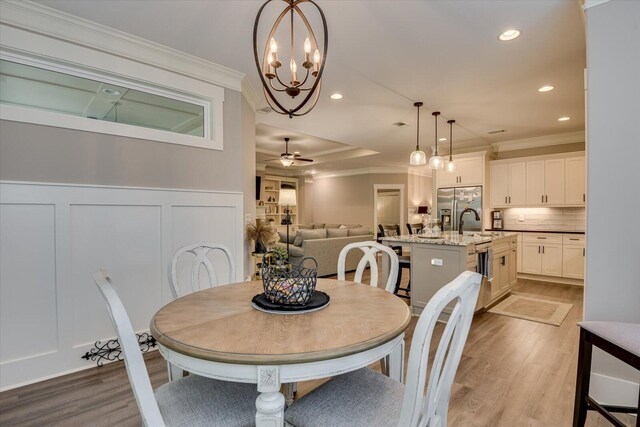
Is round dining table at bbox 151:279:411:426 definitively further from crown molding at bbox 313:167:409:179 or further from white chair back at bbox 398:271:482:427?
crown molding at bbox 313:167:409:179

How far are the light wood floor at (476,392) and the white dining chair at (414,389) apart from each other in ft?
3.11

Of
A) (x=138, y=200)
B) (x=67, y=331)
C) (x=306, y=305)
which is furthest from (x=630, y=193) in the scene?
(x=67, y=331)

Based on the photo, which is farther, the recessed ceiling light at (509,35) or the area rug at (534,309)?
the area rug at (534,309)

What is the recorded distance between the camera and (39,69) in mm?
2322

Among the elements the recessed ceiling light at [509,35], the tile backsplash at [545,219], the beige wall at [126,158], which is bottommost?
the tile backsplash at [545,219]

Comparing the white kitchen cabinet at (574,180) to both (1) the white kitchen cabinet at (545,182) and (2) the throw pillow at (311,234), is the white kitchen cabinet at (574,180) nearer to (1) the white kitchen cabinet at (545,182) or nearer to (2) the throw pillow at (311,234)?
(1) the white kitchen cabinet at (545,182)

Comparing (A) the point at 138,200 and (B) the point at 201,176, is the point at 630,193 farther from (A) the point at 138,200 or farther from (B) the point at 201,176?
(A) the point at 138,200

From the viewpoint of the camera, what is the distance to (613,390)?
1980mm

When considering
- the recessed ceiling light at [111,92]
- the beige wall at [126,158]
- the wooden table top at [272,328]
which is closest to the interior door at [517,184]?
the beige wall at [126,158]

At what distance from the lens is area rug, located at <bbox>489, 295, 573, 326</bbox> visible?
3.65m

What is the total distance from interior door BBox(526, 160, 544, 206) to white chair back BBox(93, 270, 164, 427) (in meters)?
6.73

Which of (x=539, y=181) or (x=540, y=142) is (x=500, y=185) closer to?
(x=539, y=181)

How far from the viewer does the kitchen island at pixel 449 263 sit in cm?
350

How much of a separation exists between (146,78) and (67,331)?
7.07 ft
